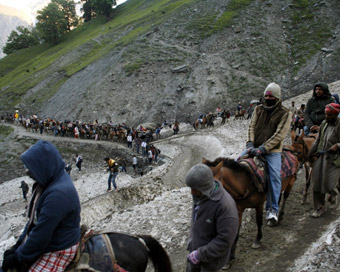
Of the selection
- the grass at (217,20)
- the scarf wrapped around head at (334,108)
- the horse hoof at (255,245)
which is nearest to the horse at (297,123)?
the scarf wrapped around head at (334,108)

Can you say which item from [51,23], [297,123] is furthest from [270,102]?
[51,23]

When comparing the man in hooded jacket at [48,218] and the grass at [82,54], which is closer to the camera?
the man in hooded jacket at [48,218]

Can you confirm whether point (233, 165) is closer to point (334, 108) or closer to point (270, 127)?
point (270, 127)

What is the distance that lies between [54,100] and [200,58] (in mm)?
25006

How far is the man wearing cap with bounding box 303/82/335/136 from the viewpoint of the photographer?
24.6 ft

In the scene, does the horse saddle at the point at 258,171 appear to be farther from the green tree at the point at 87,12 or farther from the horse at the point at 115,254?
the green tree at the point at 87,12

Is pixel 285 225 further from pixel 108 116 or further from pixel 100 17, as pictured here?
pixel 100 17

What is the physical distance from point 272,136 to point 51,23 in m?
86.9

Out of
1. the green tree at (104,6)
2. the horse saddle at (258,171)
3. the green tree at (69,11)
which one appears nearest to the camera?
the horse saddle at (258,171)

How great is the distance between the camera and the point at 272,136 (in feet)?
19.3

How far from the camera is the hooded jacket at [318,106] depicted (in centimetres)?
753

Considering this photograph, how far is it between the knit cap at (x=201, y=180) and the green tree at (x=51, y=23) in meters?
87.5

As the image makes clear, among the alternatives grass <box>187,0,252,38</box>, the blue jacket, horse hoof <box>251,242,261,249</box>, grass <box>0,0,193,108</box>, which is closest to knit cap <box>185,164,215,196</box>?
the blue jacket

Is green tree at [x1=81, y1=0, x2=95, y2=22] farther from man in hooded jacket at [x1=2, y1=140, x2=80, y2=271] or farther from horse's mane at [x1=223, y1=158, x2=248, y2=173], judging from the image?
man in hooded jacket at [x1=2, y1=140, x2=80, y2=271]
